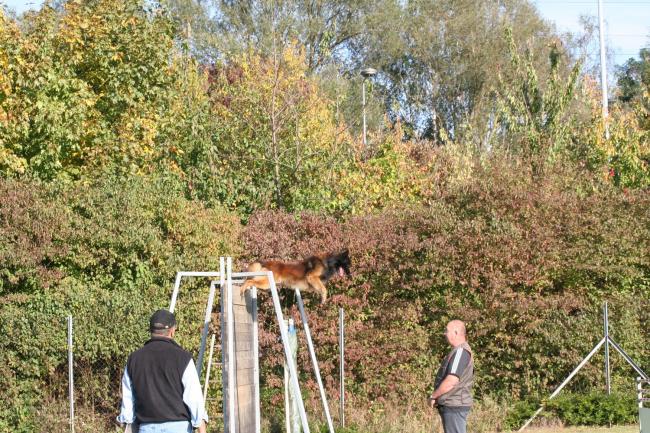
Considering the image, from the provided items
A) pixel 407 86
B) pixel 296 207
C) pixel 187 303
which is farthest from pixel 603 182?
pixel 407 86

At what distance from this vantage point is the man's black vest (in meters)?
6.81

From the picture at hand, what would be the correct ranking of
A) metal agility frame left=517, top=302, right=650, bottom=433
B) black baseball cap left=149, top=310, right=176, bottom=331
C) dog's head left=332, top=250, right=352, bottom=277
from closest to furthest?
black baseball cap left=149, top=310, right=176, bottom=331 < dog's head left=332, top=250, right=352, bottom=277 < metal agility frame left=517, top=302, right=650, bottom=433

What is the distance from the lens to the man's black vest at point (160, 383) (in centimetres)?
681

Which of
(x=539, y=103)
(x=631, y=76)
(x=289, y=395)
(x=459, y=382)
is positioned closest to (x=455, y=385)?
(x=459, y=382)

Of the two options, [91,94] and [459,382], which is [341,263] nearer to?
[459,382]

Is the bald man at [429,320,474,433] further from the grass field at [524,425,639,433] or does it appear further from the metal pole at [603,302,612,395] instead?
the metal pole at [603,302,612,395]

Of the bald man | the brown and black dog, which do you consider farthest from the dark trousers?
the brown and black dog

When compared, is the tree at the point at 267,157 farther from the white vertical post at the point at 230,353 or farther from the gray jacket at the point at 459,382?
the gray jacket at the point at 459,382

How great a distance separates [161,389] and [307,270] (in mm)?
4441

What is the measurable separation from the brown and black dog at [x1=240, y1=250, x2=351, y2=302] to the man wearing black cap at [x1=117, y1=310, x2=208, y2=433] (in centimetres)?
383

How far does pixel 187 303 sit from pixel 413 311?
12.8 ft

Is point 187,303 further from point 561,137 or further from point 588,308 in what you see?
point 561,137

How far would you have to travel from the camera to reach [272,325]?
15797 millimetres

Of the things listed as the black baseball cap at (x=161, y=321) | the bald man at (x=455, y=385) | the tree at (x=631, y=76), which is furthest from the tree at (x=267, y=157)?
the tree at (x=631, y=76)
